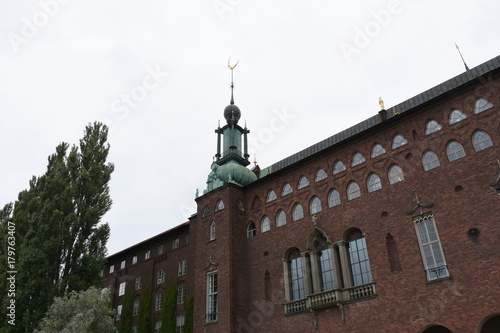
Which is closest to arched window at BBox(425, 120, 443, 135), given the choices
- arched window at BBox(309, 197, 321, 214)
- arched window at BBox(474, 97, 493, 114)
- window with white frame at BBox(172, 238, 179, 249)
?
arched window at BBox(474, 97, 493, 114)

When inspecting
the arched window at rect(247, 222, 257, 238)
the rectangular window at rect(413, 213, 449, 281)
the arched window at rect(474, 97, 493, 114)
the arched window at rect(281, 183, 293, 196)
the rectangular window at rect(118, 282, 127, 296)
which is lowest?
the rectangular window at rect(413, 213, 449, 281)

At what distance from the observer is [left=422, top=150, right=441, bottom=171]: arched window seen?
19844mm

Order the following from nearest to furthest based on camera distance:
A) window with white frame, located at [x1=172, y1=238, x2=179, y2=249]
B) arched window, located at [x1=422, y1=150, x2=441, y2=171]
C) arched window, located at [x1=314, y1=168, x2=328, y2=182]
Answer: arched window, located at [x1=422, y1=150, x2=441, y2=171]
arched window, located at [x1=314, y1=168, x2=328, y2=182]
window with white frame, located at [x1=172, y1=238, x2=179, y2=249]

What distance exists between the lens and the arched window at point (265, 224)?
85.6 ft

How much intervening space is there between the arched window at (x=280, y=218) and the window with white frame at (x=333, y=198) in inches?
130

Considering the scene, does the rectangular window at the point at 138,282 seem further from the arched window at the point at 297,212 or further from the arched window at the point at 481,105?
the arched window at the point at 481,105

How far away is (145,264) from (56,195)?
1502 centimetres

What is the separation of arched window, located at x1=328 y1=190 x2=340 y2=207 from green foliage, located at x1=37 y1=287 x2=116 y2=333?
13.6m

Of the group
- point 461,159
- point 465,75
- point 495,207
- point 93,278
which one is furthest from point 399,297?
point 93,278

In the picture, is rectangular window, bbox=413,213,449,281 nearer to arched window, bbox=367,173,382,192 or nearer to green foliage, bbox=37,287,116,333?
arched window, bbox=367,173,382,192

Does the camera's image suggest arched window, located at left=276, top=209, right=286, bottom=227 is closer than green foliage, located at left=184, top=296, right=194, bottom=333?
Yes

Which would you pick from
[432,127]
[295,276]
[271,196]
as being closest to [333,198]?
[271,196]

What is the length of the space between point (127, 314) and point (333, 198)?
21.9 m

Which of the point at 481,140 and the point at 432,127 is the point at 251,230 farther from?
the point at 481,140
